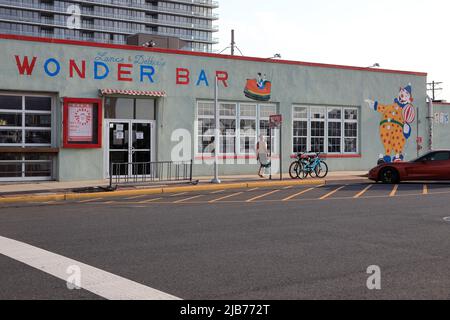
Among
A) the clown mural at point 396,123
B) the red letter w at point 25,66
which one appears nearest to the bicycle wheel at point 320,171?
the clown mural at point 396,123

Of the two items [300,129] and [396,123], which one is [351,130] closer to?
[396,123]

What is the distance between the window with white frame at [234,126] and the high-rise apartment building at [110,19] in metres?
89.8

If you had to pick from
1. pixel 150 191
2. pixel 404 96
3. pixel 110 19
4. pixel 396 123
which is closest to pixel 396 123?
pixel 396 123

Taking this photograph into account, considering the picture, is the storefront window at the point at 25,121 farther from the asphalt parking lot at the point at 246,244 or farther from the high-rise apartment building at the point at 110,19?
the high-rise apartment building at the point at 110,19

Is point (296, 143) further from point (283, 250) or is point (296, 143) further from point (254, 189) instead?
point (283, 250)

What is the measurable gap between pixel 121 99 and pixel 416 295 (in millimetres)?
17061

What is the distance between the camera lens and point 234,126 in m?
23.5

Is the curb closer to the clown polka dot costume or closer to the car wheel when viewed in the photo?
the car wheel

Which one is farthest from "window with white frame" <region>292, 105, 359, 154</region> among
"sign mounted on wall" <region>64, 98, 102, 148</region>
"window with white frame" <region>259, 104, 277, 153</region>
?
"sign mounted on wall" <region>64, 98, 102, 148</region>

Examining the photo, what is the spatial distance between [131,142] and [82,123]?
2.02 metres

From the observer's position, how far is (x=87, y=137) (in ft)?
66.3
